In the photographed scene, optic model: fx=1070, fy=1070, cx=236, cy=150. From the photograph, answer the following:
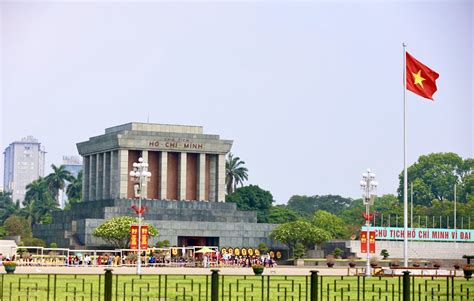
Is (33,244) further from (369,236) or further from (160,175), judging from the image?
(369,236)

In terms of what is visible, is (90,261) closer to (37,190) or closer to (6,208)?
(37,190)

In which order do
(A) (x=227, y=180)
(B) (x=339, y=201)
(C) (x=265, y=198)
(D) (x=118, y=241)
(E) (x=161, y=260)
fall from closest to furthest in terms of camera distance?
(E) (x=161, y=260) < (D) (x=118, y=241) < (C) (x=265, y=198) < (A) (x=227, y=180) < (B) (x=339, y=201)

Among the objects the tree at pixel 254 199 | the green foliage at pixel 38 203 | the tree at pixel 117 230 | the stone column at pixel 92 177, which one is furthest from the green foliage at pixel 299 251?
the green foliage at pixel 38 203

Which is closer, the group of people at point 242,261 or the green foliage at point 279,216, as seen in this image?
the group of people at point 242,261

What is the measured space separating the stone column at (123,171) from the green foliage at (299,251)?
1594cm

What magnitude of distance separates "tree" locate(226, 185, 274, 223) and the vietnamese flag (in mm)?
61386

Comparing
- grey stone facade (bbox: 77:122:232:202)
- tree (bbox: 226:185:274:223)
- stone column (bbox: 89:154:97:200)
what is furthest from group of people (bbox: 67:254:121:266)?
tree (bbox: 226:185:274:223)

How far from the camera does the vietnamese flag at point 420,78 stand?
5262 centimetres

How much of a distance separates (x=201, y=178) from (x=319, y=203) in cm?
7347

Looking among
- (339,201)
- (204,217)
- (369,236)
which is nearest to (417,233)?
(204,217)

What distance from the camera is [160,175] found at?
95.2m

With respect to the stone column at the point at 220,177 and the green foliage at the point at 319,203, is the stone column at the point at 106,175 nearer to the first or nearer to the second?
the stone column at the point at 220,177

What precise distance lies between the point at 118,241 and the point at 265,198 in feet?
124

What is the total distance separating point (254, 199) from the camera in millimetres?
115625
